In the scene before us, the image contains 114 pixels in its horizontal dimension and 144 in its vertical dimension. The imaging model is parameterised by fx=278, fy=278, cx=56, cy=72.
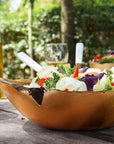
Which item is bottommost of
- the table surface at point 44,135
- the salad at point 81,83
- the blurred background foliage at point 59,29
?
the table surface at point 44,135

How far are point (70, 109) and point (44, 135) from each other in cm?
12

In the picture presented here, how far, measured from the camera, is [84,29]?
20.5ft

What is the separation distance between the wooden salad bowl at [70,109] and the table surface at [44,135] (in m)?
0.02

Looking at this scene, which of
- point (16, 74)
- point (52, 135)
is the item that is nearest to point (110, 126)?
point (52, 135)

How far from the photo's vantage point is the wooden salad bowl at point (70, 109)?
0.75m

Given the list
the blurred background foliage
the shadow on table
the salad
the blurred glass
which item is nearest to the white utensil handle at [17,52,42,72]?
the salad

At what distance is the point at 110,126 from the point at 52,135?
0.65 feet

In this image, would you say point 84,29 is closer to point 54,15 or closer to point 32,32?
point 54,15

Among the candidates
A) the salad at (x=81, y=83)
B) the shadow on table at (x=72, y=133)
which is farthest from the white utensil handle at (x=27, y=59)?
the shadow on table at (x=72, y=133)

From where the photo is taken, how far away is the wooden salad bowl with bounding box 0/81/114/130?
0.75m

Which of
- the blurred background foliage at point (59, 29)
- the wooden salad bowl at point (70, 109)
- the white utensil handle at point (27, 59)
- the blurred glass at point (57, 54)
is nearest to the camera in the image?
the wooden salad bowl at point (70, 109)

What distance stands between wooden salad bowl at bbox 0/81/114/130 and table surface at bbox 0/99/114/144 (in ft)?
0.06

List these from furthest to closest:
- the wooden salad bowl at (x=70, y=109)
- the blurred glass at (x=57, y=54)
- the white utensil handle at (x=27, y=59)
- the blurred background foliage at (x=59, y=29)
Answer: the blurred background foliage at (x=59, y=29) → the blurred glass at (x=57, y=54) → the white utensil handle at (x=27, y=59) → the wooden salad bowl at (x=70, y=109)

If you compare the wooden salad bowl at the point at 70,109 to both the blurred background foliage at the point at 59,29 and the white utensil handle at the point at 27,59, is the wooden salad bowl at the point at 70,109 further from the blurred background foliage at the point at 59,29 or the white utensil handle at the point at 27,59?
the blurred background foliage at the point at 59,29
